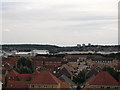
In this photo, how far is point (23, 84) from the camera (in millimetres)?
33062

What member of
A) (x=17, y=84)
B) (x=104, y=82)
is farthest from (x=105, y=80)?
(x=17, y=84)

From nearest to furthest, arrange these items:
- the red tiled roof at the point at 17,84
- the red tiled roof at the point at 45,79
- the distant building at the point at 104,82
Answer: the distant building at the point at 104,82 < the red tiled roof at the point at 45,79 < the red tiled roof at the point at 17,84

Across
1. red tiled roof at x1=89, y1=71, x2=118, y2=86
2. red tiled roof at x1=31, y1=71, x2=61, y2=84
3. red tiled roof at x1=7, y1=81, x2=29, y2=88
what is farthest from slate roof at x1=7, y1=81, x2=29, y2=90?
red tiled roof at x1=89, y1=71, x2=118, y2=86

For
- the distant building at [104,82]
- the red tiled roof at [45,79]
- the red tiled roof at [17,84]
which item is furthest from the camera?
the red tiled roof at [17,84]

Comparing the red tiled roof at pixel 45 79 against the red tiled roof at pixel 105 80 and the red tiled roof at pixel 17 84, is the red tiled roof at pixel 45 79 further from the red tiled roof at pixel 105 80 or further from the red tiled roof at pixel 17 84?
the red tiled roof at pixel 105 80

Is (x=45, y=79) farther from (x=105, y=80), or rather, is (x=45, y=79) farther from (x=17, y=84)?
(x=105, y=80)

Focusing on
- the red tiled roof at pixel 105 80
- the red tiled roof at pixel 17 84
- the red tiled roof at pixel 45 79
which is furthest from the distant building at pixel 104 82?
the red tiled roof at pixel 17 84

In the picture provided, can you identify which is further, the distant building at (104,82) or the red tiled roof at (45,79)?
the red tiled roof at (45,79)

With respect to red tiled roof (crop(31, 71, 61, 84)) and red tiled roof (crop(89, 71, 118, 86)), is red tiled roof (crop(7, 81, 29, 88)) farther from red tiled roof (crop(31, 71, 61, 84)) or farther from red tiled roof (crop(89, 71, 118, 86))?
red tiled roof (crop(89, 71, 118, 86))

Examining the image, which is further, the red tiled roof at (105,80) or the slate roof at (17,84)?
the slate roof at (17,84)

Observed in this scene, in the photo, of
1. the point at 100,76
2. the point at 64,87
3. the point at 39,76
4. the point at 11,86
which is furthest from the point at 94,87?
the point at 11,86

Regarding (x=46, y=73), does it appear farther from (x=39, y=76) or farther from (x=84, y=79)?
(x=84, y=79)

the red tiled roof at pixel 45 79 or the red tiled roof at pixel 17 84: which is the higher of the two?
the red tiled roof at pixel 45 79

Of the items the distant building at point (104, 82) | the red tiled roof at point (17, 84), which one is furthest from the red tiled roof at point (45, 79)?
the distant building at point (104, 82)
